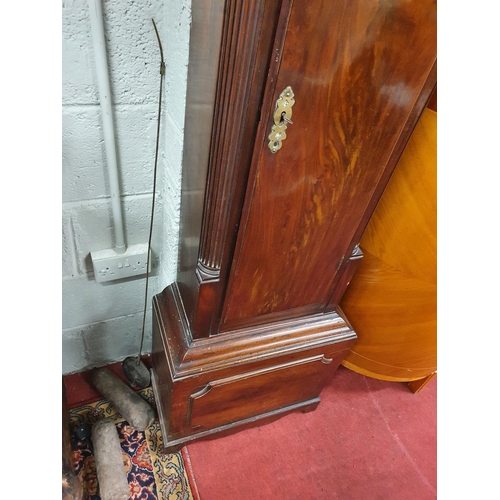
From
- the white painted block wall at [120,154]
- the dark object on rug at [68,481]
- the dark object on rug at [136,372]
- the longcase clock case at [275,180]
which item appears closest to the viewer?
the longcase clock case at [275,180]

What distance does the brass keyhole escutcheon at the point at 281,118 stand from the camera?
67 cm

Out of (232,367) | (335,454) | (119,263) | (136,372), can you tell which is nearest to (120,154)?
(119,263)

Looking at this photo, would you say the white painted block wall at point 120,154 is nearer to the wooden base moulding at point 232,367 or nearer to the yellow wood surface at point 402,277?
the wooden base moulding at point 232,367

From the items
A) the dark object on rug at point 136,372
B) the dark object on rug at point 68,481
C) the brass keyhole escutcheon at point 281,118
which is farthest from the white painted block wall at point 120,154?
the dark object on rug at point 68,481

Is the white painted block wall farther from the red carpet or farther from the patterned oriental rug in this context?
the red carpet

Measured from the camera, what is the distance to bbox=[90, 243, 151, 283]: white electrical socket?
117 cm

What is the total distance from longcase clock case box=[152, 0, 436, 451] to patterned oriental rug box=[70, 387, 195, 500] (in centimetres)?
8

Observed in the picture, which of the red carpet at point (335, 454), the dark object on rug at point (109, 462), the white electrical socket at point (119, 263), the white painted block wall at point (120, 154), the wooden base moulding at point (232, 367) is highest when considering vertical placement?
the white painted block wall at point (120, 154)

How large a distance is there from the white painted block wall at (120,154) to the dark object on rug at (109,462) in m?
0.30

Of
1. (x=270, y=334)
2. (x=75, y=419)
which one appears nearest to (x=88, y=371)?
(x=75, y=419)

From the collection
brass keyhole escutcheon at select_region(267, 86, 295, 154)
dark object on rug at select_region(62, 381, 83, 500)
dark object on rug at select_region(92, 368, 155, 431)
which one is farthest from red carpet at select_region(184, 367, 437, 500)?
brass keyhole escutcheon at select_region(267, 86, 295, 154)

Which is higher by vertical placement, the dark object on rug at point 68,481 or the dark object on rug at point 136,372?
the dark object on rug at point 68,481

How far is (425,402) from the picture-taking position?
1.62 metres

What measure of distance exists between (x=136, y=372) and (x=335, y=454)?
0.77m
